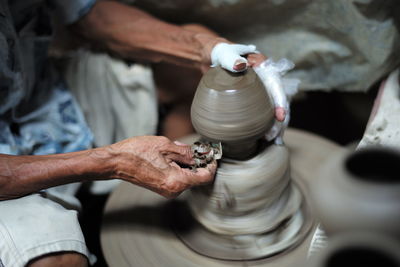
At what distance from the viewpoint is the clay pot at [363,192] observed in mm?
776

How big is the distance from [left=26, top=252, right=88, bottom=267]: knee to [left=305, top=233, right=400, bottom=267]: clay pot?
77 centimetres

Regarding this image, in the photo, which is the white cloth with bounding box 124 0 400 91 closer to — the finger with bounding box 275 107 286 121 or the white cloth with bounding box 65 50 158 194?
the white cloth with bounding box 65 50 158 194

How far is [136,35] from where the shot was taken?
1.91 metres

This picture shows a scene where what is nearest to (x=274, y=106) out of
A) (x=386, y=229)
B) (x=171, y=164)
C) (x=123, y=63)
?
(x=171, y=164)

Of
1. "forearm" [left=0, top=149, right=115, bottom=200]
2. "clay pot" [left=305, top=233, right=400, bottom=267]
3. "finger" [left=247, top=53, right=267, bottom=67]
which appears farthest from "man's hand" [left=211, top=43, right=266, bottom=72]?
"clay pot" [left=305, top=233, right=400, bottom=267]

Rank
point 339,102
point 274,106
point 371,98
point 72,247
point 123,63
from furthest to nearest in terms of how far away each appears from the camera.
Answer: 1. point 339,102
2. point 371,98
3. point 123,63
4. point 274,106
5. point 72,247

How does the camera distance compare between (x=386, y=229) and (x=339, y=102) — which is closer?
(x=386, y=229)

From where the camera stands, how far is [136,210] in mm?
1638

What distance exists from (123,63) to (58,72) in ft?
0.98

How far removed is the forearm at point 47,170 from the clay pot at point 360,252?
753 millimetres

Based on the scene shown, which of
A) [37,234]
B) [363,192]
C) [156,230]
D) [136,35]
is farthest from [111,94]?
[363,192]

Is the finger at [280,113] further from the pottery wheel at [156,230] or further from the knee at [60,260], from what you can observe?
the knee at [60,260]

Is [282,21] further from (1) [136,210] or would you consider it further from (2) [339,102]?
(1) [136,210]

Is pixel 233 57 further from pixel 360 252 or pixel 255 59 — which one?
pixel 360 252
